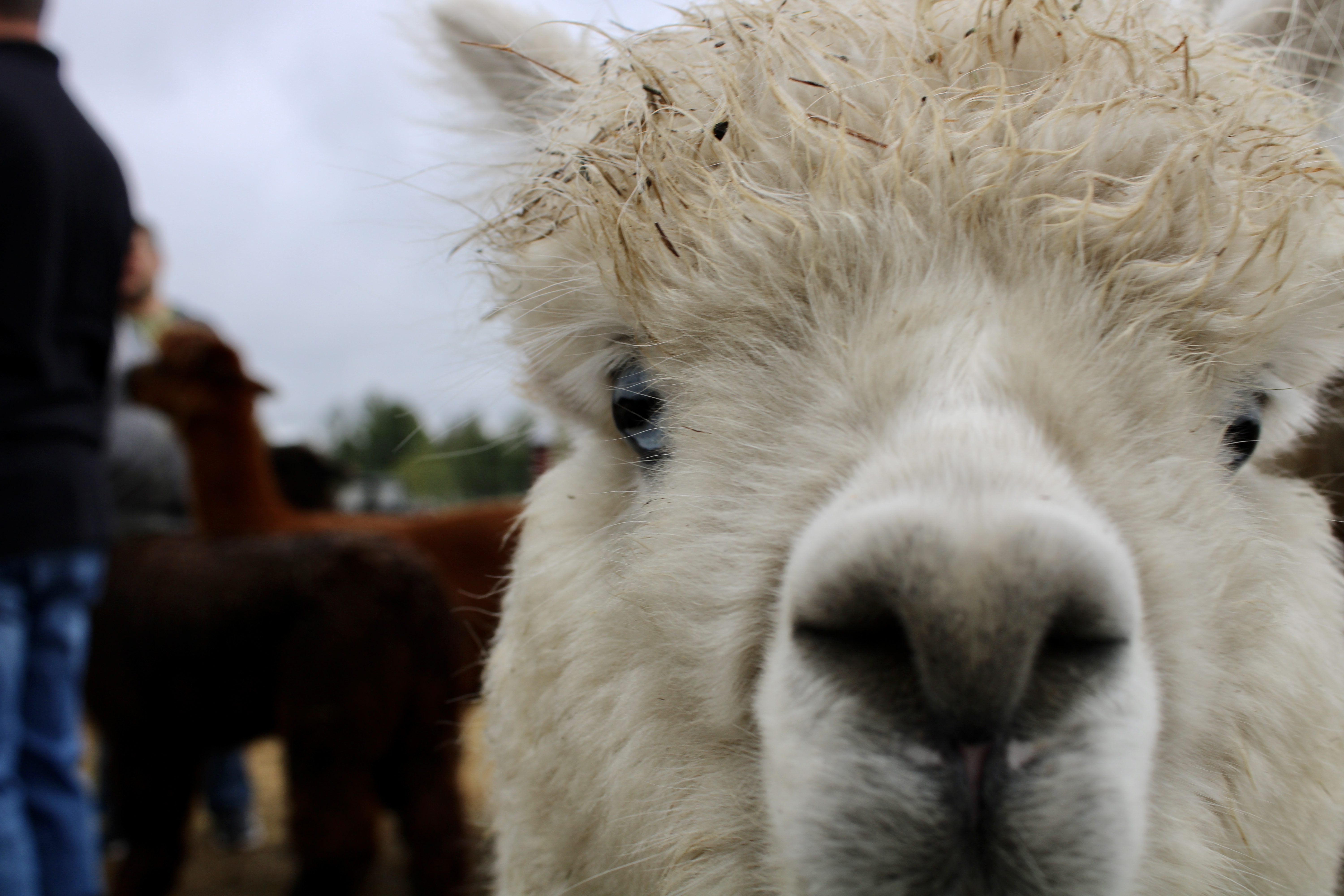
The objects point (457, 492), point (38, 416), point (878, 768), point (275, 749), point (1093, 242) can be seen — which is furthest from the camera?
point (457, 492)

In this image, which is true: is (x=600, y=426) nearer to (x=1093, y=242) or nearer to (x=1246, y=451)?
→ (x=1093, y=242)

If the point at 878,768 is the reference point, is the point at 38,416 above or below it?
above

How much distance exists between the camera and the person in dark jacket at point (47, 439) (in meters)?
3.25

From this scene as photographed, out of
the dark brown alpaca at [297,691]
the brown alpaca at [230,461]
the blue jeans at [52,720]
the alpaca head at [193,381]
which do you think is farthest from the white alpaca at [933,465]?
the alpaca head at [193,381]

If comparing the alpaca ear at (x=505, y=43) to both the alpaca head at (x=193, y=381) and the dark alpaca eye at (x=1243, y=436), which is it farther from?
the alpaca head at (x=193, y=381)

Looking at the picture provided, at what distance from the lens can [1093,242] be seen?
142cm

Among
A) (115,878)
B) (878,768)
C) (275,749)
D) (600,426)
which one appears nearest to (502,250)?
(600,426)

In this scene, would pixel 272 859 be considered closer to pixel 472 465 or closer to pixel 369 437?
pixel 472 465

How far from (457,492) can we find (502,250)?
22.2 metres

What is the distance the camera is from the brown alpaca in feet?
17.0

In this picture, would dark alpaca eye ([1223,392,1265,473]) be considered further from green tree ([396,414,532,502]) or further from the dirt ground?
the dirt ground

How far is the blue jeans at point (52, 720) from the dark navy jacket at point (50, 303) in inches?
6.5

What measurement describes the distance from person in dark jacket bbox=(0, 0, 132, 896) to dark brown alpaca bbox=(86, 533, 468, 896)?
0.94 m

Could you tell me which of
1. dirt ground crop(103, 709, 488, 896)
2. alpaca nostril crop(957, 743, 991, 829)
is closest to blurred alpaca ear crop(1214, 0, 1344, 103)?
alpaca nostril crop(957, 743, 991, 829)
